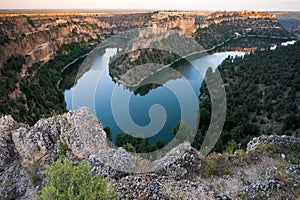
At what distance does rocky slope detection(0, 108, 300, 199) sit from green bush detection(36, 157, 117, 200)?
2381 mm

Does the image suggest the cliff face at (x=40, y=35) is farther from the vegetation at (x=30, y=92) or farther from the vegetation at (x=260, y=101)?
the vegetation at (x=260, y=101)

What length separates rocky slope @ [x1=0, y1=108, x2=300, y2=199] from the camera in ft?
32.1

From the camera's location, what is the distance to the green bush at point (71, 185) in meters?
6.73

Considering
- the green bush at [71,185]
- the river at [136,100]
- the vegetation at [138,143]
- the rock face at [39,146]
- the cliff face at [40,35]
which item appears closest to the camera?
the green bush at [71,185]

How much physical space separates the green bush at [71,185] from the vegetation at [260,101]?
517 inches

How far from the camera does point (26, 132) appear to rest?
12977 millimetres

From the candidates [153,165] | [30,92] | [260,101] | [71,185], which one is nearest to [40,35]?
[30,92]

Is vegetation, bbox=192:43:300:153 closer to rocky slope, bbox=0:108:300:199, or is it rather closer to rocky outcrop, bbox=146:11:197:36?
rocky slope, bbox=0:108:300:199

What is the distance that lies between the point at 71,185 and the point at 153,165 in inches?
191

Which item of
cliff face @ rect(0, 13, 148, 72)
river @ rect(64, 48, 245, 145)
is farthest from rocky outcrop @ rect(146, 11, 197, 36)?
river @ rect(64, 48, 245, 145)

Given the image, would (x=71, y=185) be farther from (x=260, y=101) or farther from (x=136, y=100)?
(x=136, y=100)

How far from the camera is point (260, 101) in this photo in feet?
110

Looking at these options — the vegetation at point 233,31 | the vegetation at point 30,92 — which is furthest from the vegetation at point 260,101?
the vegetation at point 233,31

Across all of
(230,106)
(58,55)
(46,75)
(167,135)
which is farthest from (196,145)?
(58,55)
